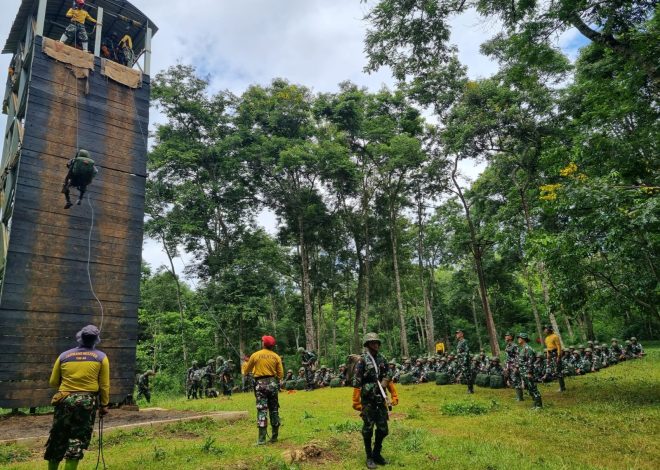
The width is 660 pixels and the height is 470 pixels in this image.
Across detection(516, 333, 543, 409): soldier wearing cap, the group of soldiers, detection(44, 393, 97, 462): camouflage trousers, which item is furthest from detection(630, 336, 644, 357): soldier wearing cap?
detection(44, 393, 97, 462): camouflage trousers

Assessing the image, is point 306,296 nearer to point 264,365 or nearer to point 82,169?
point 82,169

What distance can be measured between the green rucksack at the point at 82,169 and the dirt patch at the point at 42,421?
5760 mm

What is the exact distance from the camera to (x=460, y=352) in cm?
1323

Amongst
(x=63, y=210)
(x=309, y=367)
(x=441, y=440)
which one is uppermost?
(x=63, y=210)

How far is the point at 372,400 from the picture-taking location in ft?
17.8

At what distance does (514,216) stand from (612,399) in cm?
1349

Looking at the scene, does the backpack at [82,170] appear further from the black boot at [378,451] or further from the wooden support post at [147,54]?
the black boot at [378,451]

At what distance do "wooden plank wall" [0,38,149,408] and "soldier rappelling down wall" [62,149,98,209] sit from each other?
0.82m

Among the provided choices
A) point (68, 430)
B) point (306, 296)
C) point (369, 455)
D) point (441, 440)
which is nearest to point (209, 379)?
point (306, 296)

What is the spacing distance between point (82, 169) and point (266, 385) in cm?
748

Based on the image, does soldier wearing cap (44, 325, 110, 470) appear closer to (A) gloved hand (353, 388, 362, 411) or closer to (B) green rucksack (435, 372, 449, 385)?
(A) gloved hand (353, 388, 362, 411)

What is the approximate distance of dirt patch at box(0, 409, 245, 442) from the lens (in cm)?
811

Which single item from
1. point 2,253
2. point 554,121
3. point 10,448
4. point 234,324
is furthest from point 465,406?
point 234,324

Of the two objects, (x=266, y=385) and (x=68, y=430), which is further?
(x=266, y=385)
